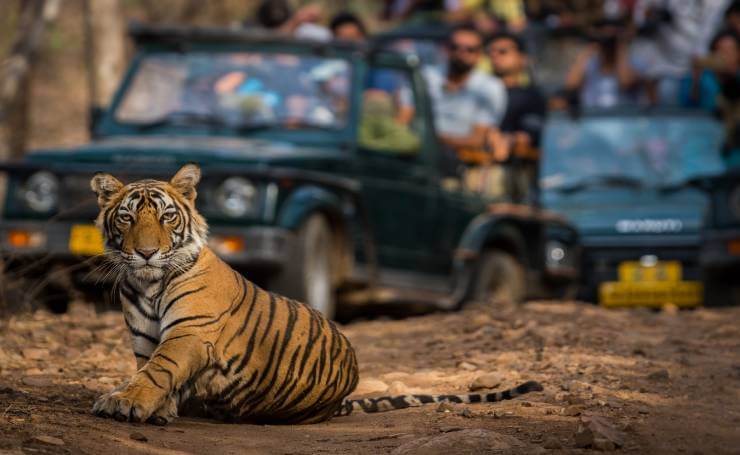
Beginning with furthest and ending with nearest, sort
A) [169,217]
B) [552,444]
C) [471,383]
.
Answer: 1. [471,383]
2. [169,217]
3. [552,444]

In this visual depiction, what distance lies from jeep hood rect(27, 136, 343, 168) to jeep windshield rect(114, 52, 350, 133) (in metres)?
0.21

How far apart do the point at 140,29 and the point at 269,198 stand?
7.65 feet

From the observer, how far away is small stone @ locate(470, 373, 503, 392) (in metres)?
7.05

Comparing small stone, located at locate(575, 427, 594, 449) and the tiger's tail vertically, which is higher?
small stone, located at locate(575, 427, 594, 449)

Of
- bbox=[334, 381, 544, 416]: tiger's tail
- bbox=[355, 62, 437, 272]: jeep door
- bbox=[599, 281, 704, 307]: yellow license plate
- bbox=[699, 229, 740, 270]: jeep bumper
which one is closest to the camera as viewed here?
→ bbox=[334, 381, 544, 416]: tiger's tail

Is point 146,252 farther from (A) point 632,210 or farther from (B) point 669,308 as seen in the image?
(A) point 632,210

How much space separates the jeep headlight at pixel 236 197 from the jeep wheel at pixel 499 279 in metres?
3.37

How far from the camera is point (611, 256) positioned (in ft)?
43.9

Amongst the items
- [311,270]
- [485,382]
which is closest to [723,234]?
[311,270]

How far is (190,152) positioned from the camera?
966 cm

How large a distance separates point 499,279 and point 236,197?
3.87 metres

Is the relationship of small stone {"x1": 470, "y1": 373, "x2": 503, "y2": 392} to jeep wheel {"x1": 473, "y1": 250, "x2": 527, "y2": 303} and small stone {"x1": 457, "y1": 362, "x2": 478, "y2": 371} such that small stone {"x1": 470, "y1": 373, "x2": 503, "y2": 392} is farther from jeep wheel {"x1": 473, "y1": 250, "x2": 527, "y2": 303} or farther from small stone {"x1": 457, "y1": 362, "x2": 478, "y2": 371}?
jeep wheel {"x1": 473, "y1": 250, "x2": 527, "y2": 303}

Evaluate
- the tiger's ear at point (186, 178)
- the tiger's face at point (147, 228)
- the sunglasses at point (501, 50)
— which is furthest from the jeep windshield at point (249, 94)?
the sunglasses at point (501, 50)

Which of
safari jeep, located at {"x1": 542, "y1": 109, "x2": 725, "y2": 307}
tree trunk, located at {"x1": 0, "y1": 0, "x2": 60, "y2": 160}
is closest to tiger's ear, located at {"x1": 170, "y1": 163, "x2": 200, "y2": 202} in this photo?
tree trunk, located at {"x1": 0, "y1": 0, "x2": 60, "y2": 160}
